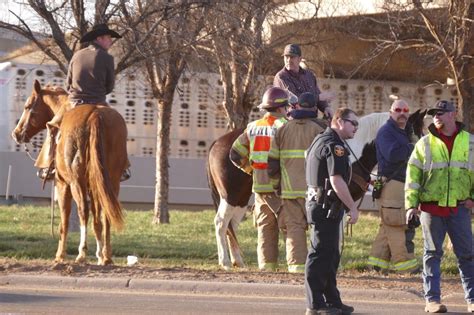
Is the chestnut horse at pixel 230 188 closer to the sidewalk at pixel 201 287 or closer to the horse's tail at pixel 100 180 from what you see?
the horse's tail at pixel 100 180

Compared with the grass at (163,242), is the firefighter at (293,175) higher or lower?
higher

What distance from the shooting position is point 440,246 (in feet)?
32.6

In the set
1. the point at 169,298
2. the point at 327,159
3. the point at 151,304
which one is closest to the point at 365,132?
the point at 169,298

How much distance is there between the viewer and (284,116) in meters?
12.4

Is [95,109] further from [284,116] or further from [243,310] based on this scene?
[243,310]

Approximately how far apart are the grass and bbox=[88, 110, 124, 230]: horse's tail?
1550 mm

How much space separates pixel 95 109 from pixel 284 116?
87.7 inches

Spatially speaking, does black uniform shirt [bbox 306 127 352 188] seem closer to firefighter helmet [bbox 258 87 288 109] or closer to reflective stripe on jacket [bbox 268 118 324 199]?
reflective stripe on jacket [bbox 268 118 324 199]

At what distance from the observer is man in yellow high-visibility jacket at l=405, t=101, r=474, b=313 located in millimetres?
9766

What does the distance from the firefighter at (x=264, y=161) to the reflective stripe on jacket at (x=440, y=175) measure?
2448 millimetres

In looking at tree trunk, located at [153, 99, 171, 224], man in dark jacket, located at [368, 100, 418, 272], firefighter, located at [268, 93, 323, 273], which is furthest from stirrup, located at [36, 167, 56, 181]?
tree trunk, located at [153, 99, 171, 224]

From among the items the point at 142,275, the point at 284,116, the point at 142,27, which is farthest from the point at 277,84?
the point at 142,27

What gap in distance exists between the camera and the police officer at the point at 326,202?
29.6ft

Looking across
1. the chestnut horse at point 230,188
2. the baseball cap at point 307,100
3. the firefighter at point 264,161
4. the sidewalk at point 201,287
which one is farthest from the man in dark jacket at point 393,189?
the baseball cap at point 307,100
